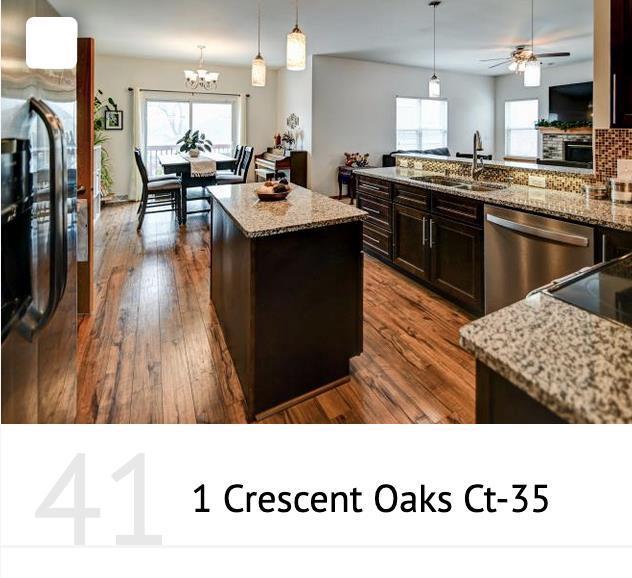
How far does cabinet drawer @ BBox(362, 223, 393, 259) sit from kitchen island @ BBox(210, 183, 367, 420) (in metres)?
1.76

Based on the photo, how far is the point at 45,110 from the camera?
1.12m

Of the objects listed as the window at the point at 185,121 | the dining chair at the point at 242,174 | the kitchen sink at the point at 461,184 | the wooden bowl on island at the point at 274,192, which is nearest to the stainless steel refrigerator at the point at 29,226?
the wooden bowl on island at the point at 274,192

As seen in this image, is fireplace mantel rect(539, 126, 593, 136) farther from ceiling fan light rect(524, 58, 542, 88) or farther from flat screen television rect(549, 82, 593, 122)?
ceiling fan light rect(524, 58, 542, 88)

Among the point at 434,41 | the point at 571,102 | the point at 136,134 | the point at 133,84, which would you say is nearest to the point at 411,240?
the point at 434,41

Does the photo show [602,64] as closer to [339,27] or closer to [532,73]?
[532,73]

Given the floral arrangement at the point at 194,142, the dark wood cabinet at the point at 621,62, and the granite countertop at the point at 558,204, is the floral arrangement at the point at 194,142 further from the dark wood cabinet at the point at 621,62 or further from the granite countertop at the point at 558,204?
the dark wood cabinet at the point at 621,62

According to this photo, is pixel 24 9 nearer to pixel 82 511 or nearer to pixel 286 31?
pixel 82 511

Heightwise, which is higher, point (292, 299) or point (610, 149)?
point (610, 149)

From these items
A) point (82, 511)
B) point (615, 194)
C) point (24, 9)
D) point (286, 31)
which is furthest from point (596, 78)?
point (286, 31)

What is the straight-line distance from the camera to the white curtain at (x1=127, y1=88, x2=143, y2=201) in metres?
8.00

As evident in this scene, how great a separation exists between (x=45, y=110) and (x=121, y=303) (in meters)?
2.47

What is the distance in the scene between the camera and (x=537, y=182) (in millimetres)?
3156

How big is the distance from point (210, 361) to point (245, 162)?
4815 millimetres

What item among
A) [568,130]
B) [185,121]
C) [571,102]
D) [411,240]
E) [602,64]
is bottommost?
[411,240]
